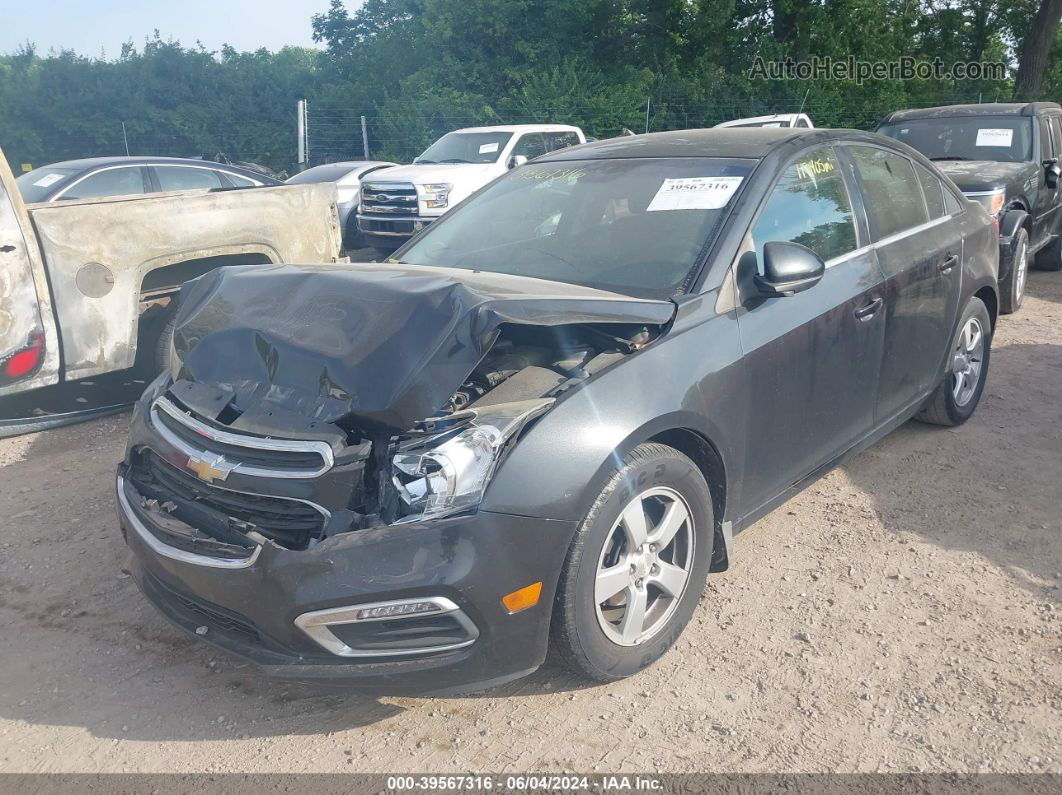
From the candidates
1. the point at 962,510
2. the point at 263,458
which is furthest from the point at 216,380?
the point at 962,510

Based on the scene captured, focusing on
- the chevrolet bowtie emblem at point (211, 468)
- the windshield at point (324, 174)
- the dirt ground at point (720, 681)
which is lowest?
the dirt ground at point (720, 681)

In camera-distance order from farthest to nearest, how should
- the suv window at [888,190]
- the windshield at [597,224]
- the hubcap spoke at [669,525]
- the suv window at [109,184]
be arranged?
the suv window at [109,184] < the suv window at [888,190] < the windshield at [597,224] < the hubcap spoke at [669,525]

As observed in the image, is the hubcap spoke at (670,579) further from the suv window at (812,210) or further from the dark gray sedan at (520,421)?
the suv window at (812,210)

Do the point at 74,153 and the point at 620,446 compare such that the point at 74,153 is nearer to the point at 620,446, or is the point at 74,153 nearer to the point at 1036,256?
the point at 1036,256

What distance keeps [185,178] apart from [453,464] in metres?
8.74

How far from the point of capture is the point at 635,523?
2.86 meters

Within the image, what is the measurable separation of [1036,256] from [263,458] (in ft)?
33.9

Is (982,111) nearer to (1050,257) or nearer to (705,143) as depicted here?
(1050,257)

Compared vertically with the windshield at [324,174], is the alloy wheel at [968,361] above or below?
below

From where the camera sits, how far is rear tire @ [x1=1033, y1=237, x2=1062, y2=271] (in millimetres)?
10188

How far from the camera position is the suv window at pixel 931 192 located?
15.4ft

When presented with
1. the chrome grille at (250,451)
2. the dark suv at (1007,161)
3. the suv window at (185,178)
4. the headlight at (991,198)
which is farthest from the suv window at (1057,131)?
the chrome grille at (250,451)

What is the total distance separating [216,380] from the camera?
3090 millimetres

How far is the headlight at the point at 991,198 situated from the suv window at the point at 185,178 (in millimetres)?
7813
